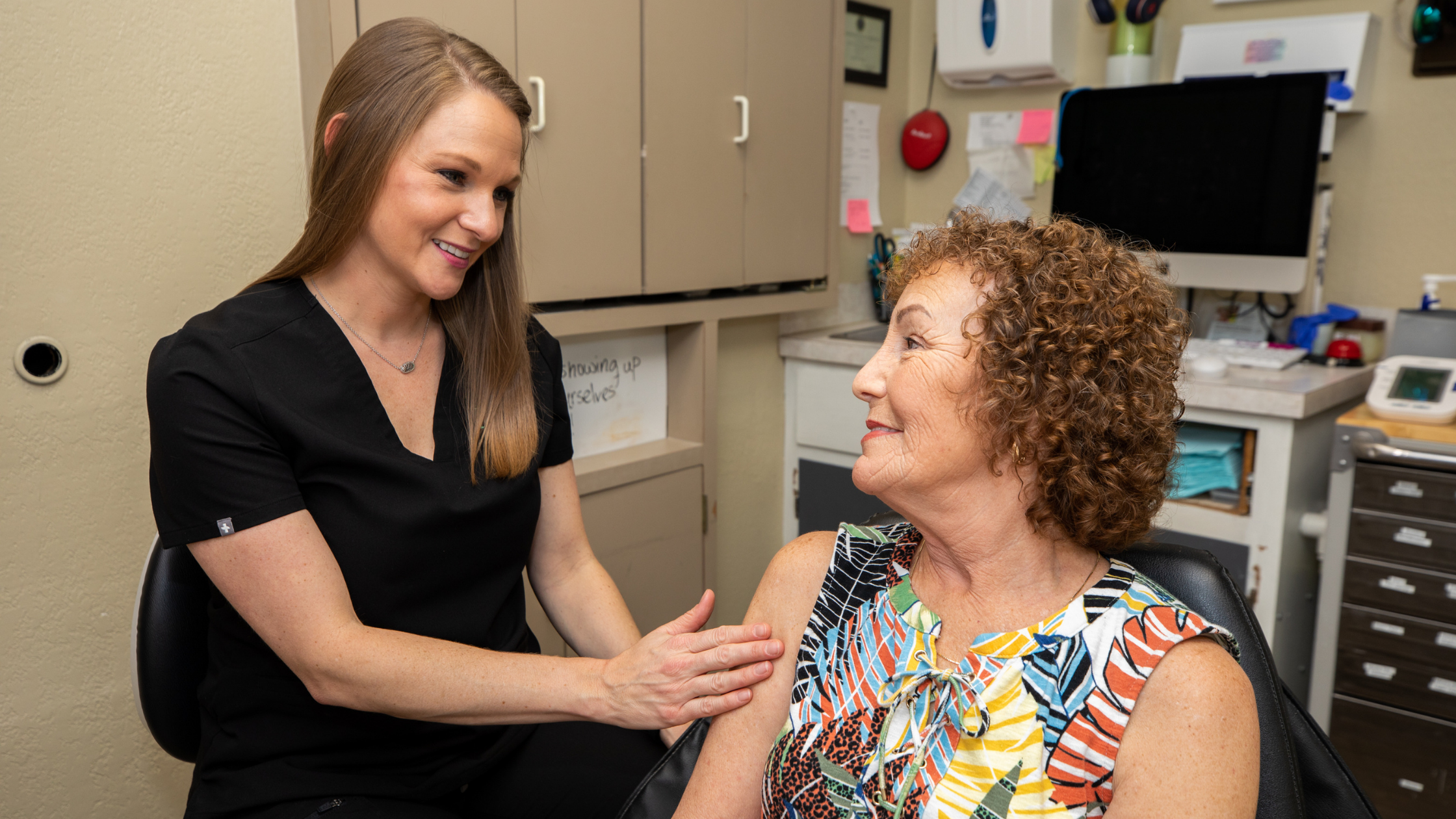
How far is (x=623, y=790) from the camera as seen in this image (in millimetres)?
1281

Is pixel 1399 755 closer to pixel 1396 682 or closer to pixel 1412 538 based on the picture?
pixel 1396 682

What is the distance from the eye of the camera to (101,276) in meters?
1.58

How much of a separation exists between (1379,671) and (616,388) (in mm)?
1728

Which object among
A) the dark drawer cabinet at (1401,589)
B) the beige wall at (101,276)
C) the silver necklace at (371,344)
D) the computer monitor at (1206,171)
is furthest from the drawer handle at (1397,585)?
the beige wall at (101,276)

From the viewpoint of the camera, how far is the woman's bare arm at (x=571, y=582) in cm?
142

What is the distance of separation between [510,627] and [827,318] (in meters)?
1.93

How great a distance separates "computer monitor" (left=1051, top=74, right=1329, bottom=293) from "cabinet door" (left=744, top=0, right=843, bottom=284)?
631 millimetres

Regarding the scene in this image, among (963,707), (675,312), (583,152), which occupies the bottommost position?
(963,707)

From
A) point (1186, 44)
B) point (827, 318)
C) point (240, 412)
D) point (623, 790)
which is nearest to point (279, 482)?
point (240, 412)

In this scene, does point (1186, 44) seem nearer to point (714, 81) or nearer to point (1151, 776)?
point (714, 81)

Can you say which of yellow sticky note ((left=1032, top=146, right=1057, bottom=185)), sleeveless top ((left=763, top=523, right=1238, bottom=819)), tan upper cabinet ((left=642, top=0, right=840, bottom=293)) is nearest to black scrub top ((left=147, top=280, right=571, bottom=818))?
sleeveless top ((left=763, top=523, right=1238, bottom=819))

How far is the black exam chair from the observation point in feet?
2.89

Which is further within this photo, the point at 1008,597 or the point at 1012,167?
the point at 1012,167

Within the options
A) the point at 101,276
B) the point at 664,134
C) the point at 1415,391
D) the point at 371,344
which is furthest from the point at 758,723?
the point at 1415,391
